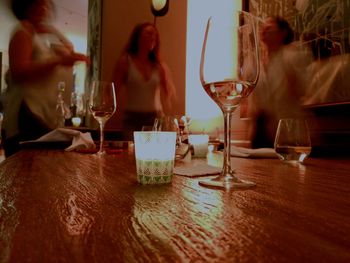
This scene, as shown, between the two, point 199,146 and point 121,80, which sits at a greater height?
point 121,80

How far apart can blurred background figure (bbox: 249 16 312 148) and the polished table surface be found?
1616 mm

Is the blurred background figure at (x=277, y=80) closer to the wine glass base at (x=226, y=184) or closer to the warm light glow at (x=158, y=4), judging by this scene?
the warm light glow at (x=158, y=4)

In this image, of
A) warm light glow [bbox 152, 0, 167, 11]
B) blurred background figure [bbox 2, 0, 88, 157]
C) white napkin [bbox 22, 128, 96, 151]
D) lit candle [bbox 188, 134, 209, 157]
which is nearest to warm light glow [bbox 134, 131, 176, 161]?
lit candle [bbox 188, 134, 209, 157]

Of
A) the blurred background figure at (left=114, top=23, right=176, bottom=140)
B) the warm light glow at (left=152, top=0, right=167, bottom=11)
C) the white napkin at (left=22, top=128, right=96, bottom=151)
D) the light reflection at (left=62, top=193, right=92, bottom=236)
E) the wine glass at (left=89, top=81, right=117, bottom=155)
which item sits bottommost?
the light reflection at (left=62, top=193, right=92, bottom=236)

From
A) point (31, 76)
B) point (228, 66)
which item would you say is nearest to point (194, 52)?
point (31, 76)

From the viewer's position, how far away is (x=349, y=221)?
266mm

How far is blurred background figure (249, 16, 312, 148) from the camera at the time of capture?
6.32 ft

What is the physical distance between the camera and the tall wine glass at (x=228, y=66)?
18.3 inches

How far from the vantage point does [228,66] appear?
0.47 m

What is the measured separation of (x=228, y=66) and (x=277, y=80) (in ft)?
5.52

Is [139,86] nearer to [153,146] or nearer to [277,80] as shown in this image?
[277,80]

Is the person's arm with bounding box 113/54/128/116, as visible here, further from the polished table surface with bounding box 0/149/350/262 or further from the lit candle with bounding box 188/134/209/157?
the polished table surface with bounding box 0/149/350/262

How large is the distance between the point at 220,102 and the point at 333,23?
154 centimetres

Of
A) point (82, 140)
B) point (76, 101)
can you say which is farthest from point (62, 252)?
point (76, 101)
